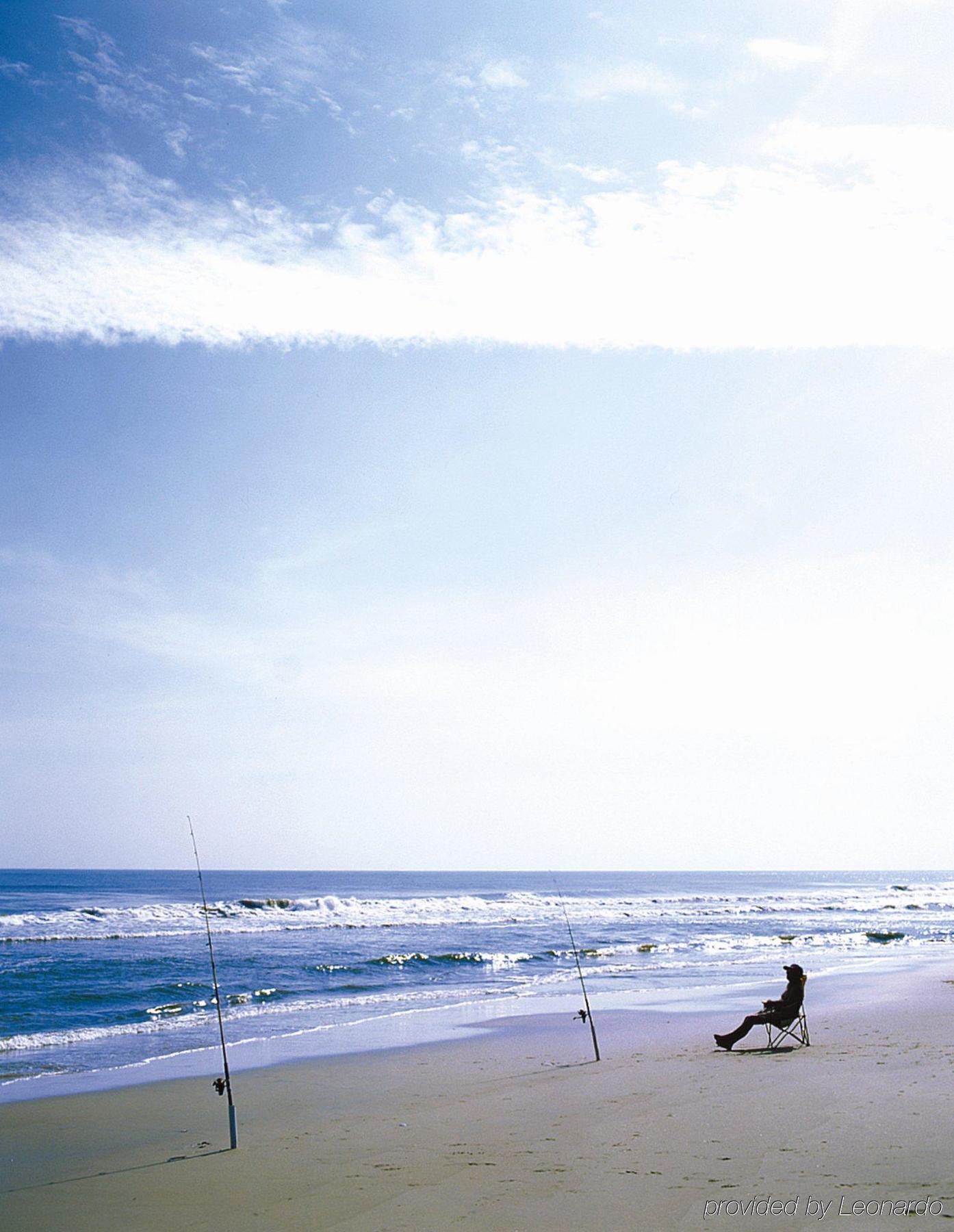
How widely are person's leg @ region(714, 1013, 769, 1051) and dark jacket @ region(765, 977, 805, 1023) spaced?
126mm

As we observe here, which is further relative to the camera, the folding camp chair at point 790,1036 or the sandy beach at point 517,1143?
the folding camp chair at point 790,1036

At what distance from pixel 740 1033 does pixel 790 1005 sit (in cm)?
71

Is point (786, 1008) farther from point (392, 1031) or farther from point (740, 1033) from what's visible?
point (392, 1031)

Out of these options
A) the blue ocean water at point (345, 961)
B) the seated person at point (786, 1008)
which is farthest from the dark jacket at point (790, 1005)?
the blue ocean water at point (345, 961)

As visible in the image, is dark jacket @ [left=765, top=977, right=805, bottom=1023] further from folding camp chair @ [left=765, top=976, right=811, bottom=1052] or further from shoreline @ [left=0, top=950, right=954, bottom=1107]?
shoreline @ [left=0, top=950, right=954, bottom=1107]

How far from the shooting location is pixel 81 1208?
620 centimetres

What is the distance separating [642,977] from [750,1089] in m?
13.0

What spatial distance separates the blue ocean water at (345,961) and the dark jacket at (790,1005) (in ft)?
19.3

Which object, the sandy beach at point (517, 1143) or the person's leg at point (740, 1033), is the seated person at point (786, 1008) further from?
the sandy beach at point (517, 1143)

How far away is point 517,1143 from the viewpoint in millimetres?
7082

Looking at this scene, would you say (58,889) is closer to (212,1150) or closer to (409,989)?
(409,989)

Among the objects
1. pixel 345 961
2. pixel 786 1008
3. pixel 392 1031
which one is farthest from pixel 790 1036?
pixel 345 961

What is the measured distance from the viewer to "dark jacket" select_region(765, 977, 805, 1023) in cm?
1084

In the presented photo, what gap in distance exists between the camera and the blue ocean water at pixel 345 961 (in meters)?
14.7
